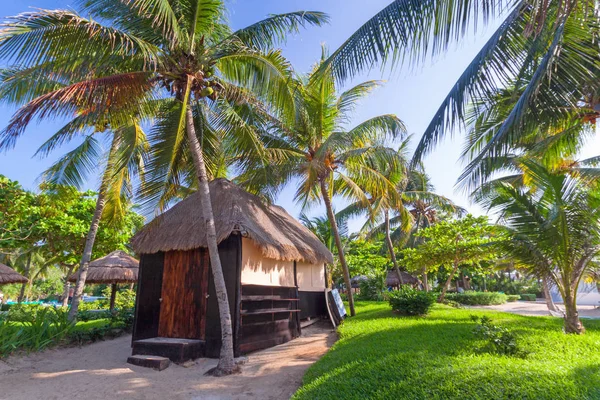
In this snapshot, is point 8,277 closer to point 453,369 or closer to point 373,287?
point 453,369

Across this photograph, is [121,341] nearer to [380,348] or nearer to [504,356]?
[380,348]

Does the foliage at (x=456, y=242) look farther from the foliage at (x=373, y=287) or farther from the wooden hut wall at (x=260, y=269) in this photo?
the wooden hut wall at (x=260, y=269)

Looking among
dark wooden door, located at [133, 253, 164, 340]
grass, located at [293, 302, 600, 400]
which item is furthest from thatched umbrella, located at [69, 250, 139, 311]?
grass, located at [293, 302, 600, 400]

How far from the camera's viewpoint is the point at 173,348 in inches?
249

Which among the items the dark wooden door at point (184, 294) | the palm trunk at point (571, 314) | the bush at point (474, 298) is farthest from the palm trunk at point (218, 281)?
the bush at point (474, 298)

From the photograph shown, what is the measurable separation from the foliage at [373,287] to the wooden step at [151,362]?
12951 millimetres

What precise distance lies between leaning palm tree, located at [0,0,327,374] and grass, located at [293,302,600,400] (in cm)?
225

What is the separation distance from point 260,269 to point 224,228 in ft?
5.36

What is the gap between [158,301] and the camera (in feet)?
25.0

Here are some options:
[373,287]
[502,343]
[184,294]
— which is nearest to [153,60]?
[184,294]

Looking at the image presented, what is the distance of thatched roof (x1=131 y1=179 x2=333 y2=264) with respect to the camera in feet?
22.9

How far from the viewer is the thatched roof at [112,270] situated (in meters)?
12.1

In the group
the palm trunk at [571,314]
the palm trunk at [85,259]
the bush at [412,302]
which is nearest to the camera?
the palm trunk at [571,314]

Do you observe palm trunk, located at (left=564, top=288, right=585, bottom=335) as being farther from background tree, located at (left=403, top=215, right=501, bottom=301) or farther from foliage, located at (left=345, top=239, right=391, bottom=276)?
foliage, located at (left=345, top=239, right=391, bottom=276)
